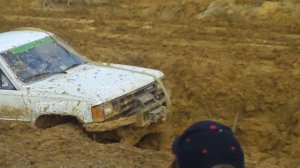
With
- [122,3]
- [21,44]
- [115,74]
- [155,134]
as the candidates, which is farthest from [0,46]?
[122,3]

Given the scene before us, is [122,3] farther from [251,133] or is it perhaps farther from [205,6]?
[251,133]

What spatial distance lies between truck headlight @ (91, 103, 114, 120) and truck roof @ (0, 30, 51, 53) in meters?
1.86

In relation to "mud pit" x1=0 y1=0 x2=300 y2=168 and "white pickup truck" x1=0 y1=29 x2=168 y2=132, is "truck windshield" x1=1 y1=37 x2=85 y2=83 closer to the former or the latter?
"white pickup truck" x1=0 y1=29 x2=168 y2=132

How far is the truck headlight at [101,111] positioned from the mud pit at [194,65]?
0.36 m

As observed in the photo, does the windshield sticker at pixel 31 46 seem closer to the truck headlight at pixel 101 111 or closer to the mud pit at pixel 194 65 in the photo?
the mud pit at pixel 194 65

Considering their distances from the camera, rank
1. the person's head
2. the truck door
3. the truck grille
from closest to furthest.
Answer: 1. the person's head
2. the truck grille
3. the truck door

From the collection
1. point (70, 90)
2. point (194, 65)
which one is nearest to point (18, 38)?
point (70, 90)

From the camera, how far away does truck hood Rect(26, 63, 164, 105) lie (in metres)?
8.07

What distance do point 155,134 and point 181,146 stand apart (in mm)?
6327

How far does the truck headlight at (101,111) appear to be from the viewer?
794 cm

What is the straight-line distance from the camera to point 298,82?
1095cm

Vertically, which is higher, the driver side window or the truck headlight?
the driver side window

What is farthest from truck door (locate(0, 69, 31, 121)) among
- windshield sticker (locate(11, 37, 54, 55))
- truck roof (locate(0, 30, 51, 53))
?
truck roof (locate(0, 30, 51, 53))

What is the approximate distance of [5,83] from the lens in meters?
8.52
